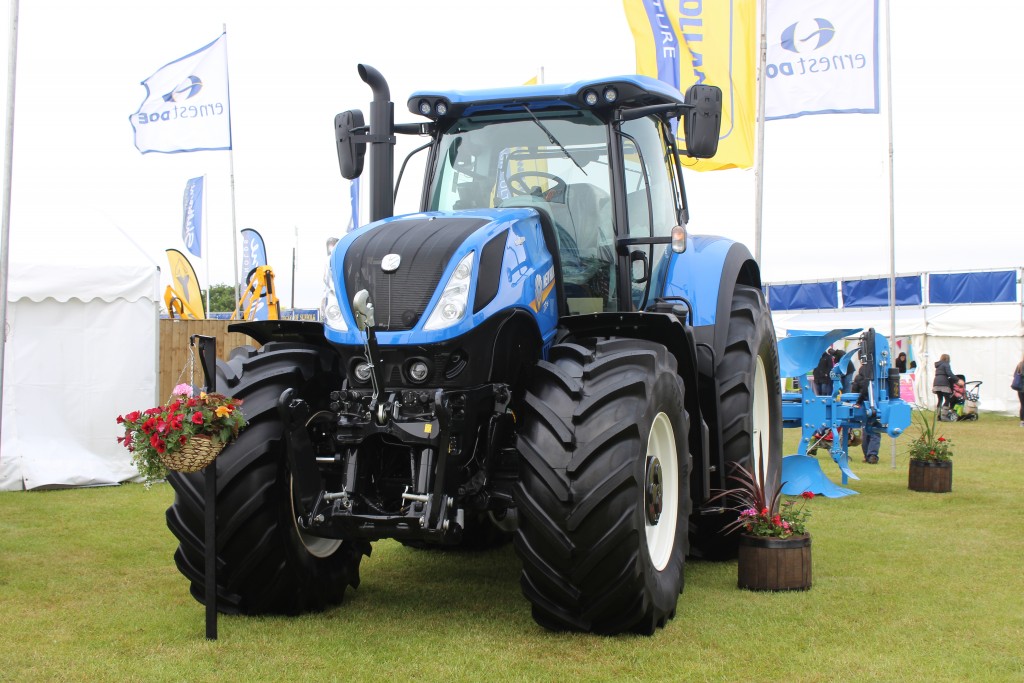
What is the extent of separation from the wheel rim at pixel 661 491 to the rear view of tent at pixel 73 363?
702 cm

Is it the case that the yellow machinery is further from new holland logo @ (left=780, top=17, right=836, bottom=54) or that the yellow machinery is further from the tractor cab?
the tractor cab

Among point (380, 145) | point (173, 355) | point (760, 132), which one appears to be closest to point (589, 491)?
point (380, 145)

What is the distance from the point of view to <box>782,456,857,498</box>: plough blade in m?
9.20

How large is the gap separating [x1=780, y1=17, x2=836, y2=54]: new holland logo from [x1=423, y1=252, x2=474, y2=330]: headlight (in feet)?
24.9

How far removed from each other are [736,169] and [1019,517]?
440 cm

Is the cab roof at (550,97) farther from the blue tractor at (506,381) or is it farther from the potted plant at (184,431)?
the potted plant at (184,431)

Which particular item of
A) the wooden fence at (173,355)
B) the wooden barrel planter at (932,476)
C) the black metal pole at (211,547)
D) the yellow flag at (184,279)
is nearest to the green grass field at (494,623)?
the black metal pole at (211,547)

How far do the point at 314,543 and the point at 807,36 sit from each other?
8.34 metres

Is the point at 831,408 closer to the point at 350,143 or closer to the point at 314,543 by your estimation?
the point at 350,143

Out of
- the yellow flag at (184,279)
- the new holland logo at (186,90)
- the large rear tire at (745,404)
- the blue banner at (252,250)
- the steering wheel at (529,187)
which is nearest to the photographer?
the steering wheel at (529,187)

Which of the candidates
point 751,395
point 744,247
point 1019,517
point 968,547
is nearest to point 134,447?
point 751,395

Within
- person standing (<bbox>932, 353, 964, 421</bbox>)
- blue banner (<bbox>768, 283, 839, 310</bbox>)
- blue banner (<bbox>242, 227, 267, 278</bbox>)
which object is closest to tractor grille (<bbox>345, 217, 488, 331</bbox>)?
person standing (<bbox>932, 353, 964, 421</bbox>)

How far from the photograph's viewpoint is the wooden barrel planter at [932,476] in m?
9.66

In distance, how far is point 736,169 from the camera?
1062cm
